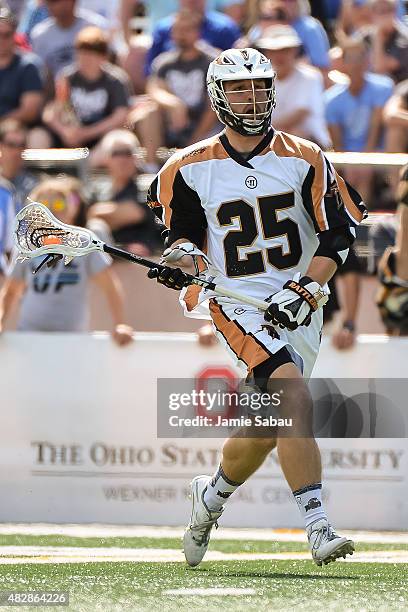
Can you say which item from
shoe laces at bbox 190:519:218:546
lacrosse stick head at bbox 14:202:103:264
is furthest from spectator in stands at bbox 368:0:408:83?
shoe laces at bbox 190:519:218:546

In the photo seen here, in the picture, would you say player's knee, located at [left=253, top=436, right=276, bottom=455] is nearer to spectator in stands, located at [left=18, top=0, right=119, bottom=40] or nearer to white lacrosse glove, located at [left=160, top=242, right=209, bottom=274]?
white lacrosse glove, located at [left=160, top=242, right=209, bottom=274]

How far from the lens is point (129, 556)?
6.55 metres

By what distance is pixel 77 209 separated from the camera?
8.66 m

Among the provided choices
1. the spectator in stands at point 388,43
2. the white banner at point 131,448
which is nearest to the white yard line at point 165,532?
the white banner at point 131,448

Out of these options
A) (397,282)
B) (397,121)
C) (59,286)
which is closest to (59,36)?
(397,121)

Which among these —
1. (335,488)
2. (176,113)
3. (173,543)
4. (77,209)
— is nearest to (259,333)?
(173,543)

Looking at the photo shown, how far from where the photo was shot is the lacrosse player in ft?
18.9

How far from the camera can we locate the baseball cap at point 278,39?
31.8 feet

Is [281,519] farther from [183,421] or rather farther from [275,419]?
[275,419]

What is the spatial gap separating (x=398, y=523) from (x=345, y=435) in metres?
0.60

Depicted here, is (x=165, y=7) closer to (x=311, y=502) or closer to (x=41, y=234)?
(x=41, y=234)

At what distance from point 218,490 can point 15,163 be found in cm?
411

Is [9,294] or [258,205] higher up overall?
[258,205]

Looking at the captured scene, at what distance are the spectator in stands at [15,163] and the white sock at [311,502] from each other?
4429 mm
